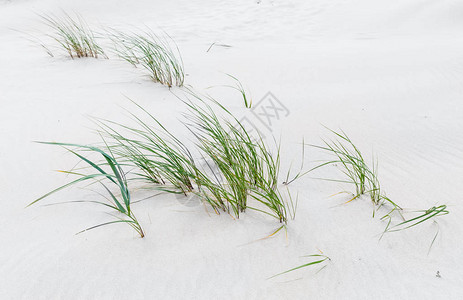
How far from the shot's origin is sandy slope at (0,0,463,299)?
1.18m

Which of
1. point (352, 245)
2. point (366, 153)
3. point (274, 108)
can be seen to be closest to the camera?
point (352, 245)

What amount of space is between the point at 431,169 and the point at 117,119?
204 cm

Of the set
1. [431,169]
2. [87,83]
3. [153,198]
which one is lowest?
[431,169]

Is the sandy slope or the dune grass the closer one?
the sandy slope

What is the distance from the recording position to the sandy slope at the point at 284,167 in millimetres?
1179

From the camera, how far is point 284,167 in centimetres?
185

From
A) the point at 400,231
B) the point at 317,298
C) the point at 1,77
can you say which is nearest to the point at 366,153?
the point at 400,231

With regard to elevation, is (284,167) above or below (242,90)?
below

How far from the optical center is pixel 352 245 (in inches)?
52.6

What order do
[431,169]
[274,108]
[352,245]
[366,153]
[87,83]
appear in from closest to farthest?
[352,245]
[431,169]
[366,153]
[274,108]
[87,83]

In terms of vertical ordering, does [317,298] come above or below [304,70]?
below

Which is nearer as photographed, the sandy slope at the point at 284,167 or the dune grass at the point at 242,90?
the sandy slope at the point at 284,167

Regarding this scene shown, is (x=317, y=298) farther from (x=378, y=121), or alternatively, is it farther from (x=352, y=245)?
(x=378, y=121)

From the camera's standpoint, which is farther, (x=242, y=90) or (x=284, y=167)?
(x=242, y=90)
